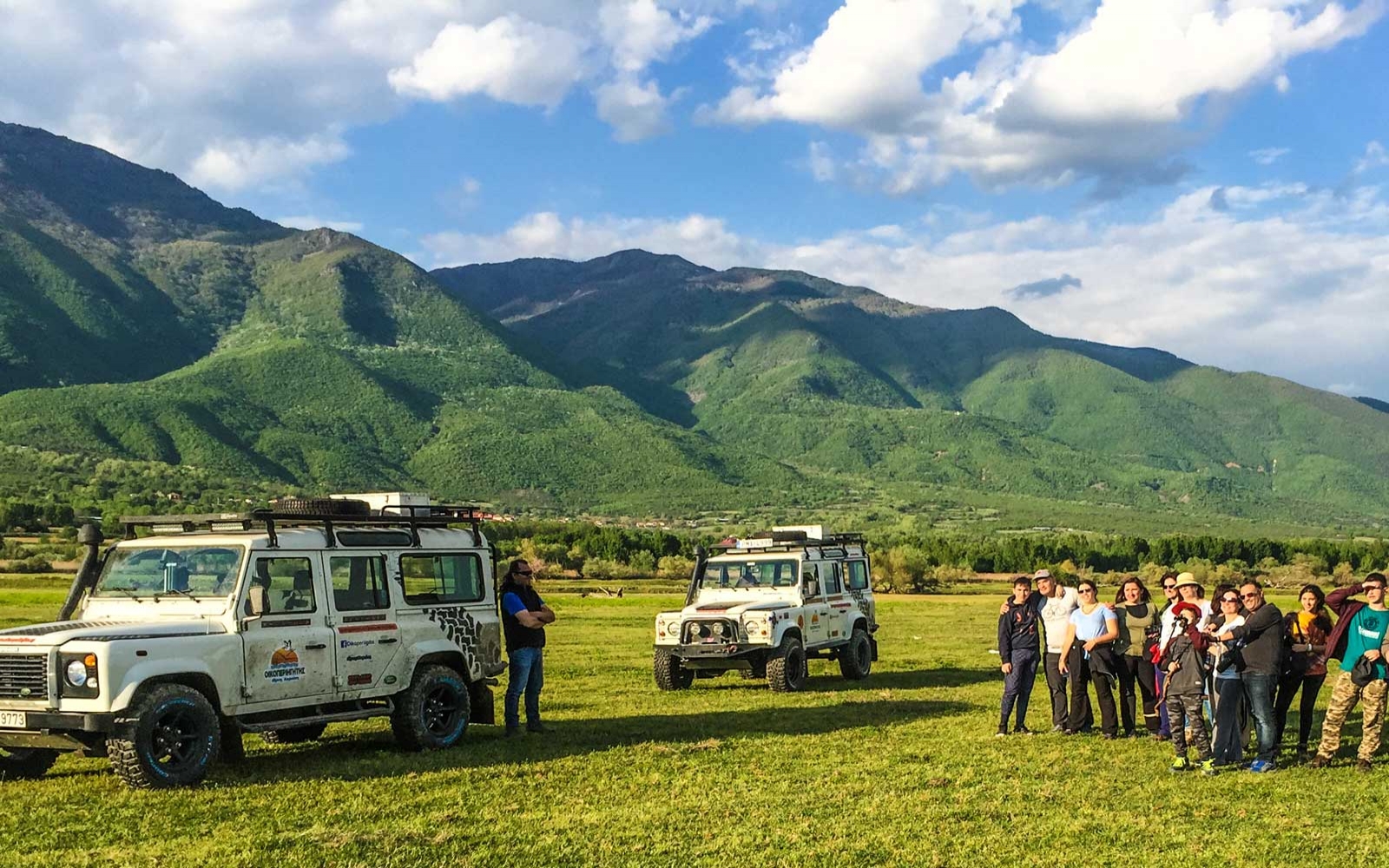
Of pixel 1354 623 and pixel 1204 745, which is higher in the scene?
pixel 1354 623

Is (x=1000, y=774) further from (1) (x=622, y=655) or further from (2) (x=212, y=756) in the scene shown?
(1) (x=622, y=655)

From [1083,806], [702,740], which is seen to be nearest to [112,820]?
[702,740]

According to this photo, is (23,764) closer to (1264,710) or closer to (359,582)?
(359,582)

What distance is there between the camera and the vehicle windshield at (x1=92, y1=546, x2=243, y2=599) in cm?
1221

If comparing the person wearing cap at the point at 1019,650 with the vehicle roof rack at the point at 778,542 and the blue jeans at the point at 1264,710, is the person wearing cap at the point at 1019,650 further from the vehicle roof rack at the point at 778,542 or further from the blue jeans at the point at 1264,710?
the vehicle roof rack at the point at 778,542

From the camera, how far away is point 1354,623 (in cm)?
1266

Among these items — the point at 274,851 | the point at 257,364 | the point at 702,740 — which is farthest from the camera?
the point at 257,364

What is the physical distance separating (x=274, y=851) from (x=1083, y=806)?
6.68 m

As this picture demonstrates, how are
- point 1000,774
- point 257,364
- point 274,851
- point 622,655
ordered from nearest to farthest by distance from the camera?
point 274,851
point 1000,774
point 622,655
point 257,364

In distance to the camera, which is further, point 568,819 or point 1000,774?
point 1000,774

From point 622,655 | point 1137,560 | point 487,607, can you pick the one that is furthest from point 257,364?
point 487,607

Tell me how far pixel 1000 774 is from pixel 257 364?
180344 mm

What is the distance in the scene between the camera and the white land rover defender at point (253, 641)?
10898mm

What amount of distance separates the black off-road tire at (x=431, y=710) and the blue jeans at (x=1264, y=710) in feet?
27.6
